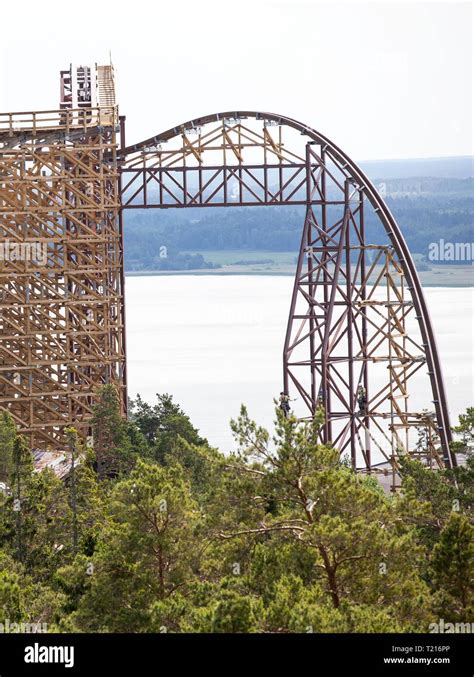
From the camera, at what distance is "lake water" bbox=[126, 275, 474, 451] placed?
54406mm

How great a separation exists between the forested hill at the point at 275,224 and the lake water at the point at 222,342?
11.3 feet

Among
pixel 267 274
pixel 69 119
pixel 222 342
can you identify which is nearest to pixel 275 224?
pixel 267 274

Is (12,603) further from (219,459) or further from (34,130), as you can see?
(34,130)

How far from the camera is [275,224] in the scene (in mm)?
81375

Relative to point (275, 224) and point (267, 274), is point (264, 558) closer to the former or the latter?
point (275, 224)

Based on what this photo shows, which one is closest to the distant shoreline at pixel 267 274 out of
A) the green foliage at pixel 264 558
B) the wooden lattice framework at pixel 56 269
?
the wooden lattice framework at pixel 56 269

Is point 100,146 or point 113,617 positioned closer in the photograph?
point 113,617

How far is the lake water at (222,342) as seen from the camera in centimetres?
5441

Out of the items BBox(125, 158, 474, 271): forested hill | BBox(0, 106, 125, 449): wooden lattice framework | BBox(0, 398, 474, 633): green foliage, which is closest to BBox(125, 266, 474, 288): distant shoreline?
BBox(125, 158, 474, 271): forested hill

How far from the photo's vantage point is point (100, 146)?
28.2 m

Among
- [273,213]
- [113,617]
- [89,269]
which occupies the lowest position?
[113,617]

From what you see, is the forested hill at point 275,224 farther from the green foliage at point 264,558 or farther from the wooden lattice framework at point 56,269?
the green foliage at point 264,558

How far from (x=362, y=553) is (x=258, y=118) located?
50.9 feet
